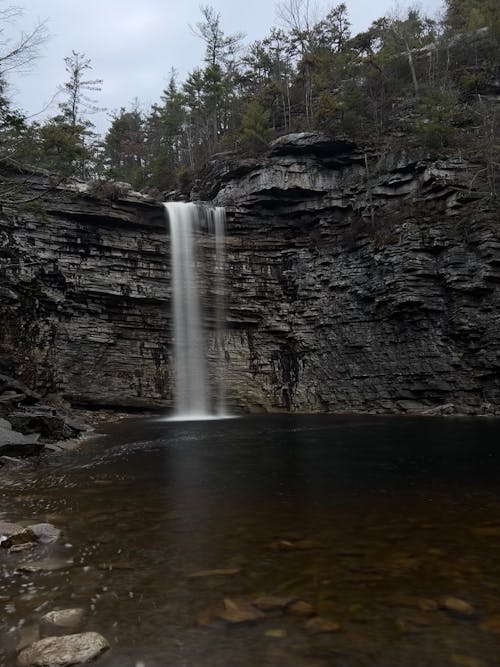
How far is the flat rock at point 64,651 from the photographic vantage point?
8.68ft

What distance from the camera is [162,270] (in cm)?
2417

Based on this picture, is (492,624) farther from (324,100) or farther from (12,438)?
(324,100)

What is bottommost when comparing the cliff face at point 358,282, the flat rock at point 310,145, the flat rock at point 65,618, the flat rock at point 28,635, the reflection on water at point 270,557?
the reflection on water at point 270,557

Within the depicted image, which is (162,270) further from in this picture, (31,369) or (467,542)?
(467,542)

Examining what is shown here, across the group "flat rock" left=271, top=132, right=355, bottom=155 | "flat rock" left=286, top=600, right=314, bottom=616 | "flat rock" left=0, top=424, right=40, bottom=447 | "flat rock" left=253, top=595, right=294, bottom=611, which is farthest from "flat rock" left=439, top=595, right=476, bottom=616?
"flat rock" left=271, top=132, right=355, bottom=155

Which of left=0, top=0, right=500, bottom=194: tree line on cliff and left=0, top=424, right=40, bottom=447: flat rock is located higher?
left=0, top=0, right=500, bottom=194: tree line on cliff

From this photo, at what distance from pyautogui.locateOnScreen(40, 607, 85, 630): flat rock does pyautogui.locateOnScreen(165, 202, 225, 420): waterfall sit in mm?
21270

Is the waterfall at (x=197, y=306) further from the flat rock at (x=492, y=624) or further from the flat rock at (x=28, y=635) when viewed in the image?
the flat rock at (x=492, y=624)

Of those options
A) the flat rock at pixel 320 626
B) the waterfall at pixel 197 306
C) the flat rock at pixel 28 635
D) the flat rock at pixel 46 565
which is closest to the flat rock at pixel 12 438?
the flat rock at pixel 46 565

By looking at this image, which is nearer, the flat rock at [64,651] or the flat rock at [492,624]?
the flat rock at [64,651]

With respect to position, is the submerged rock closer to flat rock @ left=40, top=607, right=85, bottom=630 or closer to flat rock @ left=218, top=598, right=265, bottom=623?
flat rock @ left=40, top=607, right=85, bottom=630

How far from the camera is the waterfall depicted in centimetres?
2464

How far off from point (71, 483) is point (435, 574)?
19.1 ft

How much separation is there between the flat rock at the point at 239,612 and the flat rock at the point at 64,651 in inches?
33.6
